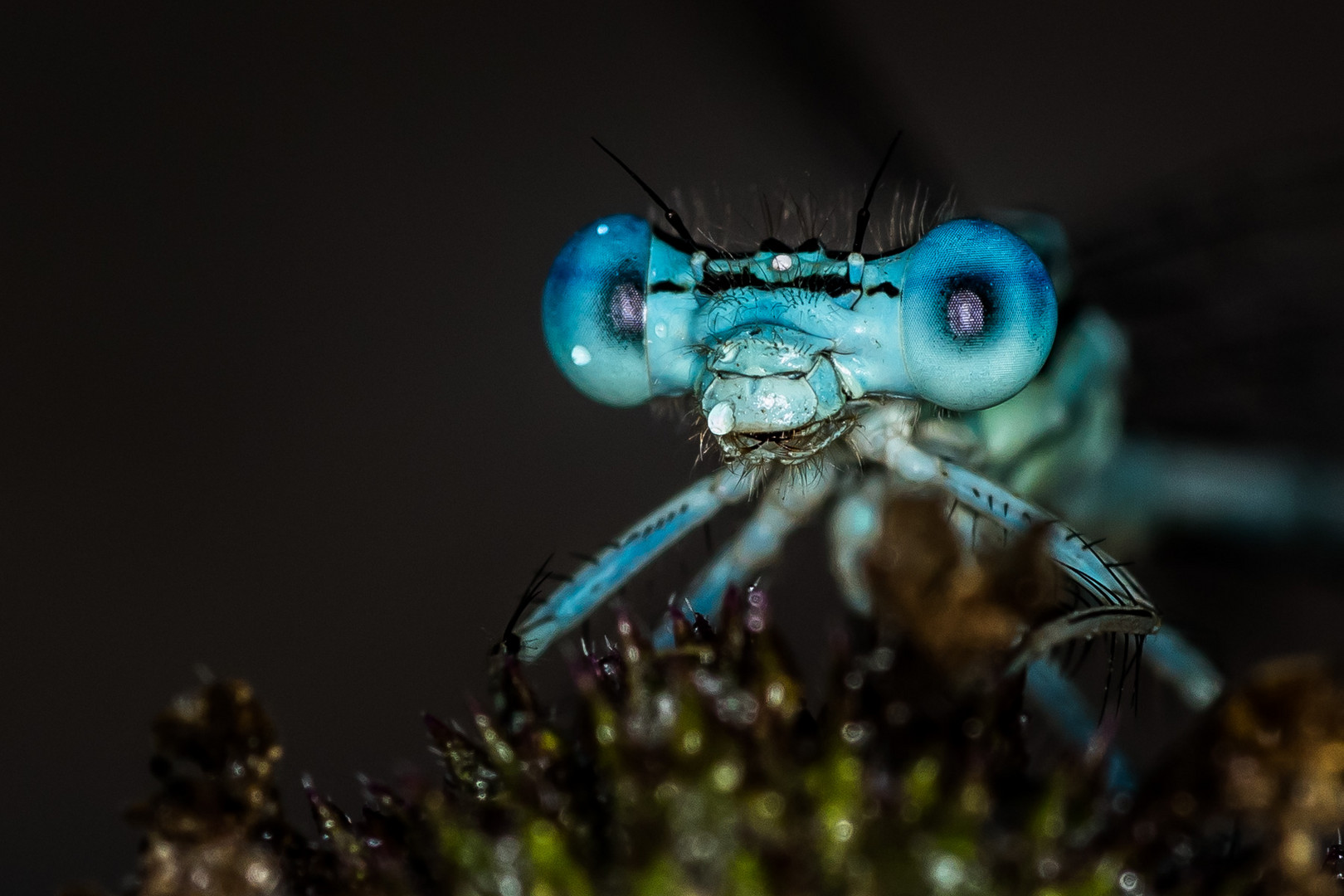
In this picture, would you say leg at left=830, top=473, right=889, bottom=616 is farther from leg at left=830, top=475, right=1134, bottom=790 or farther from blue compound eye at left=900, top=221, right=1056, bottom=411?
blue compound eye at left=900, top=221, right=1056, bottom=411

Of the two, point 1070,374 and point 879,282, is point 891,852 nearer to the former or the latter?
point 879,282

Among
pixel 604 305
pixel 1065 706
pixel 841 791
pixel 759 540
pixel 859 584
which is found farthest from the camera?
pixel 1065 706

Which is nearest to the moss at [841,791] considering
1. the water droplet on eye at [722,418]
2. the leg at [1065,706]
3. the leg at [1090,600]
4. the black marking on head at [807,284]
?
the leg at [1090,600]

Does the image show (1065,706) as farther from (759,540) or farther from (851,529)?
(759,540)

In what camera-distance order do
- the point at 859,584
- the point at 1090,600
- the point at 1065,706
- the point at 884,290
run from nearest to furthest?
the point at 1090,600
the point at 884,290
the point at 859,584
the point at 1065,706

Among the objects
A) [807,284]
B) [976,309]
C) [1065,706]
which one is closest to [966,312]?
[976,309]
